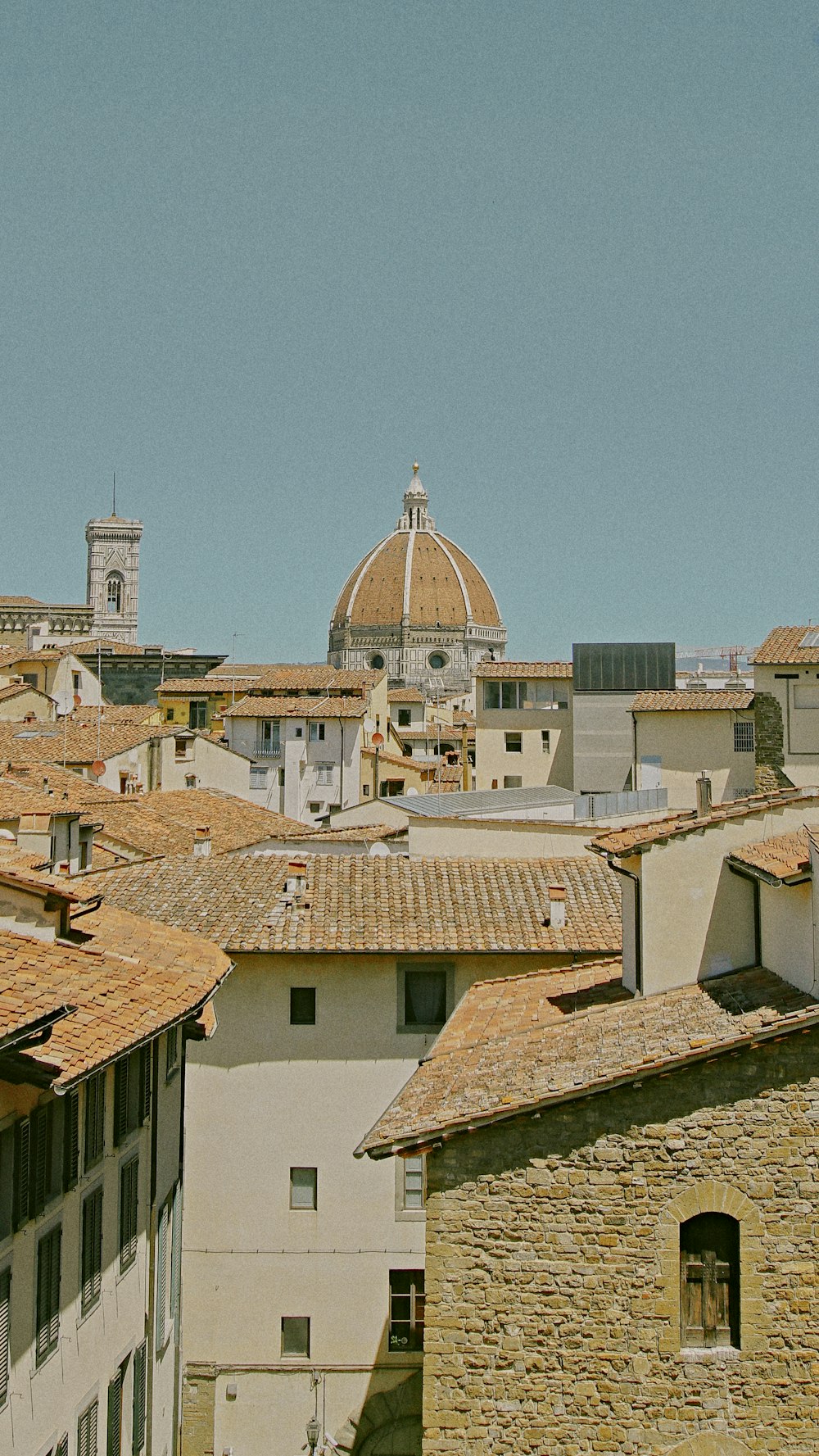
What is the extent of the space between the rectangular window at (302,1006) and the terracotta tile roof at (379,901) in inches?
28.9

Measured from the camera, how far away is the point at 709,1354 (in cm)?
1168

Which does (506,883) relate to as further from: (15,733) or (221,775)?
(221,775)

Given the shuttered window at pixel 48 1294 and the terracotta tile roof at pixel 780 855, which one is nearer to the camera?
the shuttered window at pixel 48 1294

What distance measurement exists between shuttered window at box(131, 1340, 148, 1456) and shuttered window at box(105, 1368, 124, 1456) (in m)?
0.48

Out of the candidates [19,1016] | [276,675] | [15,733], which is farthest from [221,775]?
[19,1016]

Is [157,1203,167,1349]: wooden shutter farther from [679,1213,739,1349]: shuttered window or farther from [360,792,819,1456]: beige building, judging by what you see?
[679,1213,739,1349]: shuttered window

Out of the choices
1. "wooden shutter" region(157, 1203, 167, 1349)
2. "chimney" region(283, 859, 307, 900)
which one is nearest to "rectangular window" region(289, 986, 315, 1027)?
"chimney" region(283, 859, 307, 900)

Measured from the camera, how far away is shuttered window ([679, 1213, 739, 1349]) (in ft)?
38.5

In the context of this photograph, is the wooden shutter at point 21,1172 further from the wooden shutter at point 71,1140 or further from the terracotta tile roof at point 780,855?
the terracotta tile roof at point 780,855

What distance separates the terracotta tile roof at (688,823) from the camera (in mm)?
15086

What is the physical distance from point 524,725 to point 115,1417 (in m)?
53.7

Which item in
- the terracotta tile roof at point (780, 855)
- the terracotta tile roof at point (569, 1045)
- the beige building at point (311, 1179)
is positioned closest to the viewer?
the terracotta tile roof at point (569, 1045)

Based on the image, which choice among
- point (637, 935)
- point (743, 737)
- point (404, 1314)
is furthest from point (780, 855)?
point (743, 737)

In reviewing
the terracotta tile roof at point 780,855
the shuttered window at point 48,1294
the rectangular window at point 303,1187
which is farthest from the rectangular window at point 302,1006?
the shuttered window at point 48,1294
